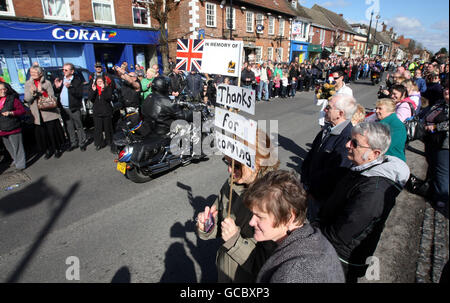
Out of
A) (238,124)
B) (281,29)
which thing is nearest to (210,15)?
(281,29)

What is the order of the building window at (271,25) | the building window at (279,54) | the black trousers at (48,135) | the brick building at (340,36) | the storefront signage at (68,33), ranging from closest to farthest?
the black trousers at (48,135)
the storefront signage at (68,33)
the building window at (271,25)
the building window at (279,54)
the brick building at (340,36)

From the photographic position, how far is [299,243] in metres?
1.27

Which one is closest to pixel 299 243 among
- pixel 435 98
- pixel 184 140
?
pixel 184 140

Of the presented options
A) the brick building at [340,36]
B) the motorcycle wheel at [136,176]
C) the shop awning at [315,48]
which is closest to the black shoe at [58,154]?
the motorcycle wheel at [136,176]

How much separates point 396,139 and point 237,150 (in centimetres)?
241

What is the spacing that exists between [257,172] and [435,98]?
293 inches

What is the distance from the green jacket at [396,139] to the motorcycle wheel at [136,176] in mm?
3966

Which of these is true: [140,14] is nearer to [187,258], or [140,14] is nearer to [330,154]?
[187,258]

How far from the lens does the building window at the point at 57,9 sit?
44.5ft

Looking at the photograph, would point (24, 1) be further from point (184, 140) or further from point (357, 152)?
point (357, 152)

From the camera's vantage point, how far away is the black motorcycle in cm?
465

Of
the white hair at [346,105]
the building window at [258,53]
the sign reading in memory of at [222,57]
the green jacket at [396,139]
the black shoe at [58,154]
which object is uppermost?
the building window at [258,53]

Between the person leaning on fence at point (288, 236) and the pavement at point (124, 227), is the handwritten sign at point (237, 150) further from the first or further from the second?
the pavement at point (124, 227)

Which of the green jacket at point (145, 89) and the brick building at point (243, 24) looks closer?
the green jacket at point (145, 89)
